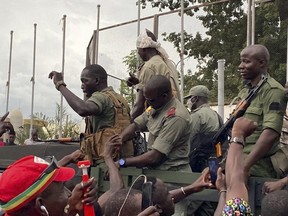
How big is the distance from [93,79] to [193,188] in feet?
5.60

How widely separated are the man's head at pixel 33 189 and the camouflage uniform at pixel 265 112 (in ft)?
6.22

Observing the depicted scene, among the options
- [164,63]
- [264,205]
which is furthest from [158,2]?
[264,205]

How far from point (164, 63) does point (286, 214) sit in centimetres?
282

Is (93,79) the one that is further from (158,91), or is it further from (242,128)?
(242,128)

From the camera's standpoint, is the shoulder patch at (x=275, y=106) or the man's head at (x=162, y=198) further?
the shoulder patch at (x=275, y=106)

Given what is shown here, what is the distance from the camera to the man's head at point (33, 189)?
269cm

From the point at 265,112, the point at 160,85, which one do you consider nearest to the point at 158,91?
the point at 160,85

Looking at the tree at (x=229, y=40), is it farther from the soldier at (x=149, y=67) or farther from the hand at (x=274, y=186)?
the hand at (x=274, y=186)

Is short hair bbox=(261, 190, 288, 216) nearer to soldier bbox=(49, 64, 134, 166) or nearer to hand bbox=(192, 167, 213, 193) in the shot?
hand bbox=(192, 167, 213, 193)

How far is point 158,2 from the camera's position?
67.1ft

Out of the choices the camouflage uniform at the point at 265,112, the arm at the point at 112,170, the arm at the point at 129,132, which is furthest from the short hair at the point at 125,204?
the arm at the point at 129,132

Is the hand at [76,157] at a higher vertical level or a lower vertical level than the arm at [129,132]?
lower

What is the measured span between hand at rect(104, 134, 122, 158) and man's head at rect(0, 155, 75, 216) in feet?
6.64

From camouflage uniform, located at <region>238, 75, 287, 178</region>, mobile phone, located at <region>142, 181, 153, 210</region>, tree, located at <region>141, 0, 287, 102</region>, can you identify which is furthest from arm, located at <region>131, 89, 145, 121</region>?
tree, located at <region>141, 0, 287, 102</region>
